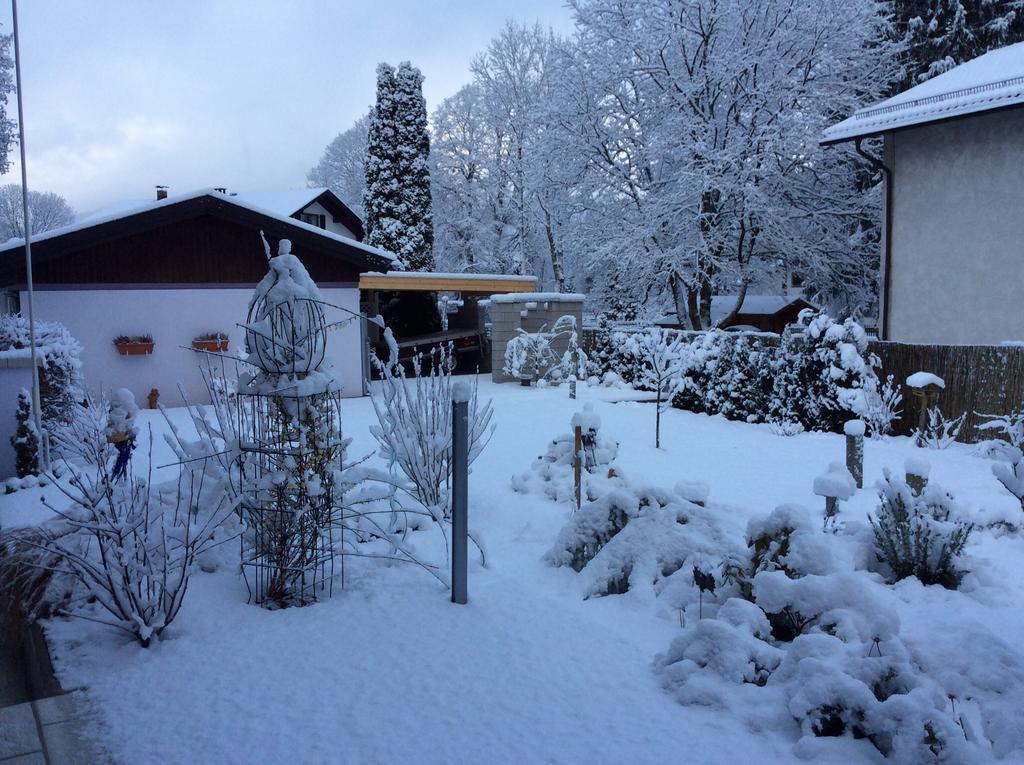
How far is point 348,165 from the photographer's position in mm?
40750

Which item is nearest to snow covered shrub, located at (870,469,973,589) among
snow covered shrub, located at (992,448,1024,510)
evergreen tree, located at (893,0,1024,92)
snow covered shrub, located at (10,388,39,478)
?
snow covered shrub, located at (992,448,1024,510)

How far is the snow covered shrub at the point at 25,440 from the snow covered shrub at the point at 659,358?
7567 mm

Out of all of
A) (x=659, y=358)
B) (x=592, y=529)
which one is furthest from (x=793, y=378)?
(x=592, y=529)

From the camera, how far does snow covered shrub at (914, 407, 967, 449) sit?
905 cm

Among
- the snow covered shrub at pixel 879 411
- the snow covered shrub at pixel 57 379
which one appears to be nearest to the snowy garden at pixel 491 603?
the snow covered shrub at pixel 57 379

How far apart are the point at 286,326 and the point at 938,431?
8026mm

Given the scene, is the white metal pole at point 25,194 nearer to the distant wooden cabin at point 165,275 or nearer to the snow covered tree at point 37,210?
the distant wooden cabin at point 165,275

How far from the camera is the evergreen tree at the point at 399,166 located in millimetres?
26047

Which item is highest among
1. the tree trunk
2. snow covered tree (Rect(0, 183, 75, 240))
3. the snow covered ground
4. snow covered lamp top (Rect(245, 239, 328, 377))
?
snow covered tree (Rect(0, 183, 75, 240))

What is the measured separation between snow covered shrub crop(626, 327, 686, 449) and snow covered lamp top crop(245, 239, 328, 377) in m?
7.30

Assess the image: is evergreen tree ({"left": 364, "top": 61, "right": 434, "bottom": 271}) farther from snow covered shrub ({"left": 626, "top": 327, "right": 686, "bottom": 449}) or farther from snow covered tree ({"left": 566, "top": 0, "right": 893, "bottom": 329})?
snow covered shrub ({"left": 626, "top": 327, "right": 686, "bottom": 449})

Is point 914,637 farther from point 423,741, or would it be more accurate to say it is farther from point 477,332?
point 477,332

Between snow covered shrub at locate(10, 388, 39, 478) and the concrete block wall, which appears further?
the concrete block wall

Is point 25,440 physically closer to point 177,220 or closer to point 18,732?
point 18,732
